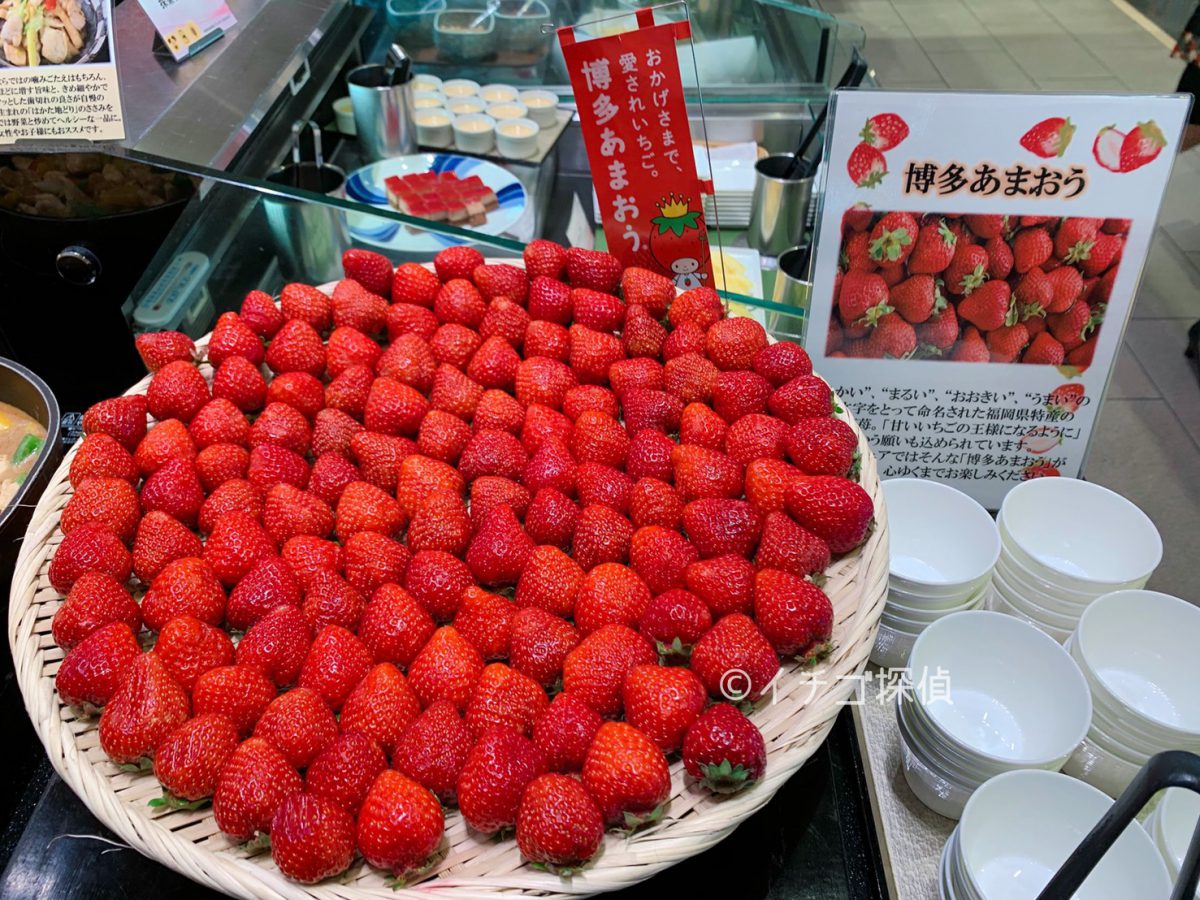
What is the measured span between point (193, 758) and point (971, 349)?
5.04ft

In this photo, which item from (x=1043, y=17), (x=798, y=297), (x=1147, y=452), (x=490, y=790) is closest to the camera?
(x=490, y=790)

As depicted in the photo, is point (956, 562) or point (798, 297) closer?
point (956, 562)

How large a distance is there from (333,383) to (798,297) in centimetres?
105

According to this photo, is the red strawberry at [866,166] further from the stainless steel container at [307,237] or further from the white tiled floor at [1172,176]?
the stainless steel container at [307,237]

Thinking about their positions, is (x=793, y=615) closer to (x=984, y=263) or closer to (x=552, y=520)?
(x=552, y=520)

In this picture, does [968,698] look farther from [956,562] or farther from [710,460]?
[710,460]

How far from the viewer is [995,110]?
1634 mm

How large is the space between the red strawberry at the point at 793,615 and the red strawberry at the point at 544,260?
0.92 m

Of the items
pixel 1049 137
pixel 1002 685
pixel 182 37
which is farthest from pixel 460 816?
pixel 182 37

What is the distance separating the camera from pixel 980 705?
5.16 ft

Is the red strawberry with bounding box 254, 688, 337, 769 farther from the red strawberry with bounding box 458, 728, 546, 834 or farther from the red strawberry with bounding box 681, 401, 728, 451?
the red strawberry with bounding box 681, 401, 728, 451

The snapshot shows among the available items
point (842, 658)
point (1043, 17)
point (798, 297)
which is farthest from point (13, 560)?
point (1043, 17)

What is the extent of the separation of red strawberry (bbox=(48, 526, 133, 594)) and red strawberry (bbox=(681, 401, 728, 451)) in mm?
995

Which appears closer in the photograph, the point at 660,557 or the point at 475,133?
the point at 660,557
